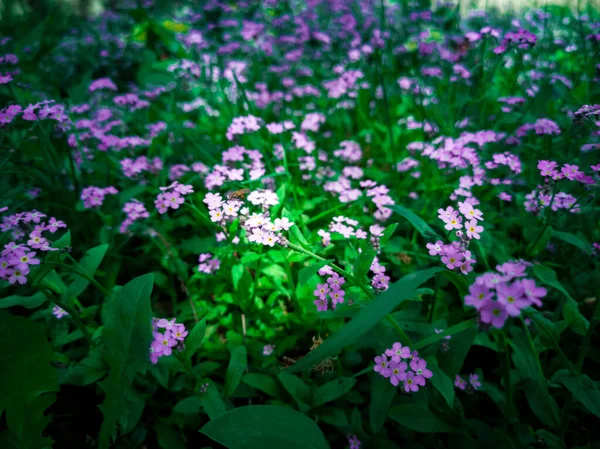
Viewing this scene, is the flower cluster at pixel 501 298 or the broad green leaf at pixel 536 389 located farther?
the broad green leaf at pixel 536 389

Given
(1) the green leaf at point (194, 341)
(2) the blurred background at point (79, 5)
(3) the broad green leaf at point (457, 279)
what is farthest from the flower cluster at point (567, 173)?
(2) the blurred background at point (79, 5)

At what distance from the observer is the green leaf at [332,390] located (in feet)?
5.78

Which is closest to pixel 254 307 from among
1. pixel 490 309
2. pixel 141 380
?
pixel 141 380

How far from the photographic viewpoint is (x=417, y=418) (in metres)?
1.59

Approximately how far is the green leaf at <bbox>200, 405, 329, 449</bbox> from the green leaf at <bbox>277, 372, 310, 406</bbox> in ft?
1.20

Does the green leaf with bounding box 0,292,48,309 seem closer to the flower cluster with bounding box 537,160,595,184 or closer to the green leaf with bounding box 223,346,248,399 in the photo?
the green leaf with bounding box 223,346,248,399

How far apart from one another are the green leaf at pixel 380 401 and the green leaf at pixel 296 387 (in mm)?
332

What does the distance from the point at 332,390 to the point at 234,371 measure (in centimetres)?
46

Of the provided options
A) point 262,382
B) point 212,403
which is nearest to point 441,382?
point 262,382

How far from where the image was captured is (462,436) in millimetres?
1642

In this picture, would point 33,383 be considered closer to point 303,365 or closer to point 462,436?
point 303,365

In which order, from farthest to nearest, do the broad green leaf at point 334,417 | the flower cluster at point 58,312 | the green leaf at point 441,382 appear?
the flower cluster at point 58,312 < the broad green leaf at point 334,417 < the green leaf at point 441,382

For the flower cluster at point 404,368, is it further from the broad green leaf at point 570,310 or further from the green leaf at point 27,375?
the green leaf at point 27,375

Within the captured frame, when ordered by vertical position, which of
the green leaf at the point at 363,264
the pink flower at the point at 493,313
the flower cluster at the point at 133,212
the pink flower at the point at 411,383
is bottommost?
the pink flower at the point at 411,383
